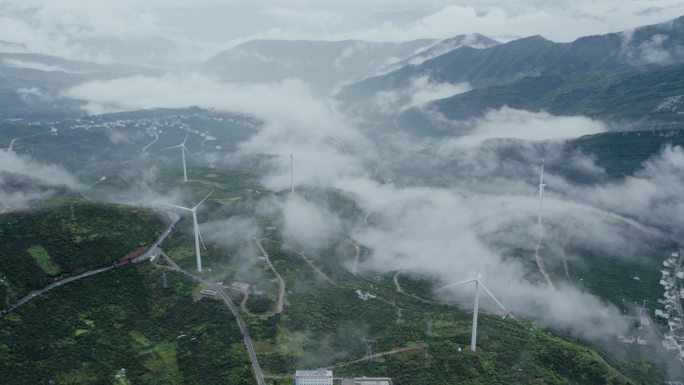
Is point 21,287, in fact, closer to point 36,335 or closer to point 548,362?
point 36,335

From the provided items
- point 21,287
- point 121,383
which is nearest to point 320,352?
point 121,383

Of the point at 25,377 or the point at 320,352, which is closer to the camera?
the point at 25,377

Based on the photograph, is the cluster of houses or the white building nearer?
the white building

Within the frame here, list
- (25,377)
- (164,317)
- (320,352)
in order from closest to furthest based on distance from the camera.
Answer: (25,377) < (320,352) < (164,317)

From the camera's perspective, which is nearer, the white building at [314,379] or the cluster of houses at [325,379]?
the white building at [314,379]

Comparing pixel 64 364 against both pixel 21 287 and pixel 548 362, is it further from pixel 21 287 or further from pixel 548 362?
pixel 548 362

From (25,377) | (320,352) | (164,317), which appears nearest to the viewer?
(25,377)

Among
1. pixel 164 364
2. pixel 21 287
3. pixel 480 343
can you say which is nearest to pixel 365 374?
pixel 480 343

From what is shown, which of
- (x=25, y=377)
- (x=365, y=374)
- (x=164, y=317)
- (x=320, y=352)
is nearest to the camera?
(x=25, y=377)

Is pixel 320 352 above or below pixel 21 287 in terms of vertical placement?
below
